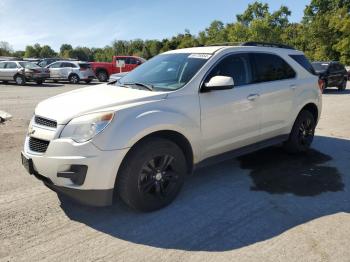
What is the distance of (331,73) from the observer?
703 inches

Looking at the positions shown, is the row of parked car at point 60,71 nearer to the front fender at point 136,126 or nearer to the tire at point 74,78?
the tire at point 74,78

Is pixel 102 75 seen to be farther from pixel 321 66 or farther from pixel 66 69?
pixel 321 66

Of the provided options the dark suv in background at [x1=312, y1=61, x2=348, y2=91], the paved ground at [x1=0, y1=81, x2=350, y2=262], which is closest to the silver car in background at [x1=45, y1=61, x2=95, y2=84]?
the dark suv in background at [x1=312, y1=61, x2=348, y2=91]

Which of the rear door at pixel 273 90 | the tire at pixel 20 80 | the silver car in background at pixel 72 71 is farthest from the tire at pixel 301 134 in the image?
the tire at pixel 20 80

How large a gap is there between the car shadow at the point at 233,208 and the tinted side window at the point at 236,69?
1.36m

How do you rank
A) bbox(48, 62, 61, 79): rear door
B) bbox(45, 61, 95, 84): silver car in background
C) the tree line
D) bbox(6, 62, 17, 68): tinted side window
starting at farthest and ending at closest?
1. the tree line
2. bbox(48, 62, 61, 79): rear door
3. bbox(45, 61, 95, 84): silver car in background
4. bbox(6, 62, 17, 68): tinted side window

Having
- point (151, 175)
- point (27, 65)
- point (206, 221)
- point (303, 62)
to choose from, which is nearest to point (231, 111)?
point (151, 175)

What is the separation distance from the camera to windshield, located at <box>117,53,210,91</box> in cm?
436

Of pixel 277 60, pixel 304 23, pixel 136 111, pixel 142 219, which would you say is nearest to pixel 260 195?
pixel 142 219

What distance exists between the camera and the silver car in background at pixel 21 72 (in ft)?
76.3

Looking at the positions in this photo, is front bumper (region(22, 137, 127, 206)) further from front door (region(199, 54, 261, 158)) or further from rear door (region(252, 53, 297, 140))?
rear door (region(252, 53, 297, 140))

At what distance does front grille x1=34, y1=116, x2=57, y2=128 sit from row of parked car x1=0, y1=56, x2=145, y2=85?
60.0 feet

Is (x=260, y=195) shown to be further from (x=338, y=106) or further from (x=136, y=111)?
(x=338, y=106)

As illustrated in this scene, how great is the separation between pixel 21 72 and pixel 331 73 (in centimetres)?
1846
